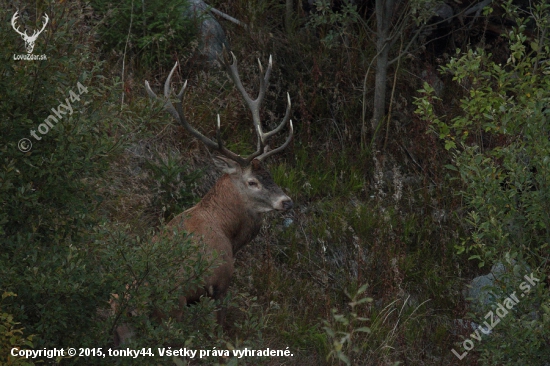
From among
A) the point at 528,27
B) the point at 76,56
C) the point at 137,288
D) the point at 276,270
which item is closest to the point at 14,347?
the point at 137,288

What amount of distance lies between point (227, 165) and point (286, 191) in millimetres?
1572

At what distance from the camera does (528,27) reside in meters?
10.2

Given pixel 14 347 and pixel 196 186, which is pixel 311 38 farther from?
pixel 14 347

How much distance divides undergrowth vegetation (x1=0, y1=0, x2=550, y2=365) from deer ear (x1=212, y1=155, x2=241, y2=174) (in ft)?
1.80

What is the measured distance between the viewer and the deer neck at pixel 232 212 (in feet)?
23.3

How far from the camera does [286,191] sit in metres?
8.78

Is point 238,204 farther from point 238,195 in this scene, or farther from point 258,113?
point 258,113

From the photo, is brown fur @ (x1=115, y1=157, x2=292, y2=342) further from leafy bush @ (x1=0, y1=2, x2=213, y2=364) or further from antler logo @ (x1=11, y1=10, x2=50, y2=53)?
antler logo @ (x1=11, y1=10, x2=50, y2=53)

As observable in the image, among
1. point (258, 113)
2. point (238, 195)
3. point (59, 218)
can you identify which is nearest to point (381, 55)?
point (258, 113)

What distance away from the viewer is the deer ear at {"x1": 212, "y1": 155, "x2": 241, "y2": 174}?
730 cm

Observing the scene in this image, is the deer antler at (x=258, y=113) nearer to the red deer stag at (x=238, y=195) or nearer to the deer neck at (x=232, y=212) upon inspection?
the red deer stag at (x=238, y=195)

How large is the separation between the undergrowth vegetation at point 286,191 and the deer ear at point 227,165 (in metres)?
0.55

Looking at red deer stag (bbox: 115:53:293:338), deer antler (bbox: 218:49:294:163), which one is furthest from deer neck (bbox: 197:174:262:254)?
deer antler (bbox: 218:49:294:163)

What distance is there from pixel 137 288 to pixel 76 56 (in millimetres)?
1431
